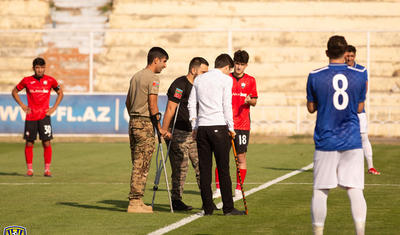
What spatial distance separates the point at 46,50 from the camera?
33469 mm

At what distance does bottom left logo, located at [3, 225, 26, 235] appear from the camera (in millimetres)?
8873

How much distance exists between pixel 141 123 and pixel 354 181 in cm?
374

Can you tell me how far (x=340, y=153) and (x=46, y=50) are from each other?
27154 millimetres

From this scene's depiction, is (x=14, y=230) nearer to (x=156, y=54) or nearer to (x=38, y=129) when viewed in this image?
(x=156, y=54)

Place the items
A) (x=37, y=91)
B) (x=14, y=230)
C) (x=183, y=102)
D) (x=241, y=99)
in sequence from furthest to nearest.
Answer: (x=37, y=91), (x=241, y=99), (x=183, y=102), (x=14, y=230)

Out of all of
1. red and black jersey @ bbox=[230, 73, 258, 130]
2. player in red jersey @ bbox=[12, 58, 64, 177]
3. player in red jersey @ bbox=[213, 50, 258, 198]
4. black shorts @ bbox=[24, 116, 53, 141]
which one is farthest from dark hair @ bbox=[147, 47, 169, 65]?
black shorts @ bbox=[24, 116, 53, 141]

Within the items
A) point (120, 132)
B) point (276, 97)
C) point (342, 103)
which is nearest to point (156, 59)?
point (342, 103)

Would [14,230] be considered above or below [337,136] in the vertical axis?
below

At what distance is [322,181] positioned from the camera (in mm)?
7512

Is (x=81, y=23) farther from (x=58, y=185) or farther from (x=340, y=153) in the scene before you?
(x=340, y=153)

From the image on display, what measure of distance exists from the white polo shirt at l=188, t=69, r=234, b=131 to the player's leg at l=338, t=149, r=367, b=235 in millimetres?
2786

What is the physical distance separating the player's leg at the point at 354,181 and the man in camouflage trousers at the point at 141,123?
3490mm

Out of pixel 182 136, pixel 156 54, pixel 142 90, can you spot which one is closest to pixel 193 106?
pixel 142 90

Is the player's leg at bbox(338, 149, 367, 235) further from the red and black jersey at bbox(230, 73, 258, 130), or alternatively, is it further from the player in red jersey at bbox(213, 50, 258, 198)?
the red and black jersey at bbox(230, 73, 258, 130)
